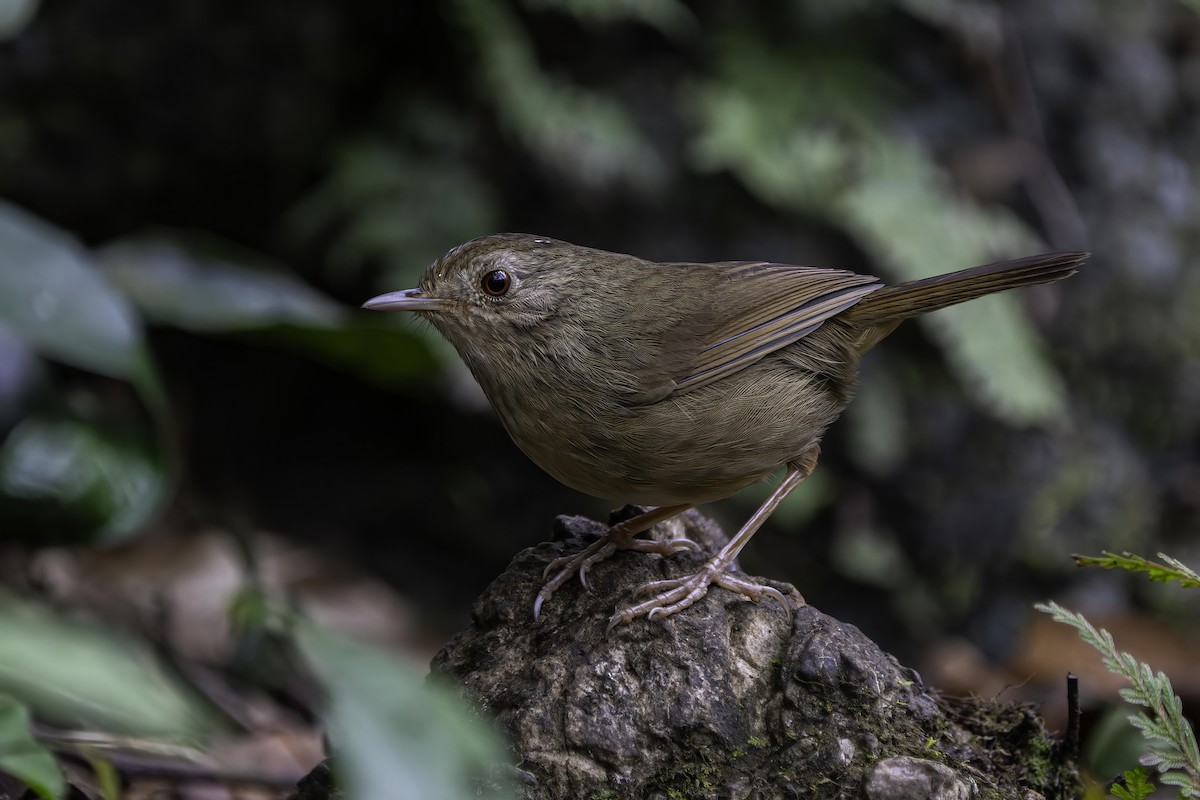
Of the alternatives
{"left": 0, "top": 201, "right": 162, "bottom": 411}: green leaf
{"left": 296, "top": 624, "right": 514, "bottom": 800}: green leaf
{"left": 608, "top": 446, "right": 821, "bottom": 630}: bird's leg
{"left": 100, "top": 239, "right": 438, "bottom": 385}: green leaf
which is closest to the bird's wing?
{"left": 608, "top": 446, "right": 821, "bottom": 630}: bird's leg

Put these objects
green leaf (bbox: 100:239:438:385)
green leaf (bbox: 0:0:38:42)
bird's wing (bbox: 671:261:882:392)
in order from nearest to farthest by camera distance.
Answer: green leaf (bbox: 0:0:38:42), bird's wing (bbox: 671:261:882:392), green leaf (bbox: 100:239:438:385)

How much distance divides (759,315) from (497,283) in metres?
0.80

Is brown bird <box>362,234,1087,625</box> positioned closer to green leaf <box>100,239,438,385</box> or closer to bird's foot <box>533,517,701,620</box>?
bird's foot <box>533,517,701,620</box>

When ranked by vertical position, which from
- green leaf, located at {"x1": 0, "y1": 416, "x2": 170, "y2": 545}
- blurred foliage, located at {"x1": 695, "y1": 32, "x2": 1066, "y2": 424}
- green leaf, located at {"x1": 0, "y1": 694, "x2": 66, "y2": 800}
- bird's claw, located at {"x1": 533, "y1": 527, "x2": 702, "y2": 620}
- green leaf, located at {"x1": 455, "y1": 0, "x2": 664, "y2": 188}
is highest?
blurred foliage, located at {"x1": 695, "y1": 32, "x2": 1066, "y2": 424}

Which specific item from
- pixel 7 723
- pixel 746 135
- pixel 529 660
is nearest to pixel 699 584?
pixel 529 660

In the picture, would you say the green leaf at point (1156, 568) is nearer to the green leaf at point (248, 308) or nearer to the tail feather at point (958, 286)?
the tail feather at point (958, 286)

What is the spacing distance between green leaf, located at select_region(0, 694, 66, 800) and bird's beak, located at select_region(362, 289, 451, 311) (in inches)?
68.4

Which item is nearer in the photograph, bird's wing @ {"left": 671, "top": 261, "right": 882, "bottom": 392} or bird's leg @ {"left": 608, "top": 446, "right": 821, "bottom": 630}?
bird's leg @ {"left": 608, "top": 446, "right": 821, "bottom": 630}

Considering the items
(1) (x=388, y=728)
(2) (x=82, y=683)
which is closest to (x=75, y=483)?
(2) (x=82, y=683)

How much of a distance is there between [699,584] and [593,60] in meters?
4.14

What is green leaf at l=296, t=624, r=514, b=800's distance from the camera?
160 cm

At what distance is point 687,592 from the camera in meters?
3.00

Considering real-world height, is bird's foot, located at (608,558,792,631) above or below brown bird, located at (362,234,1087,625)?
below

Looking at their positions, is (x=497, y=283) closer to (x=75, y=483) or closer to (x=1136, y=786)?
(x=75, y=483)
